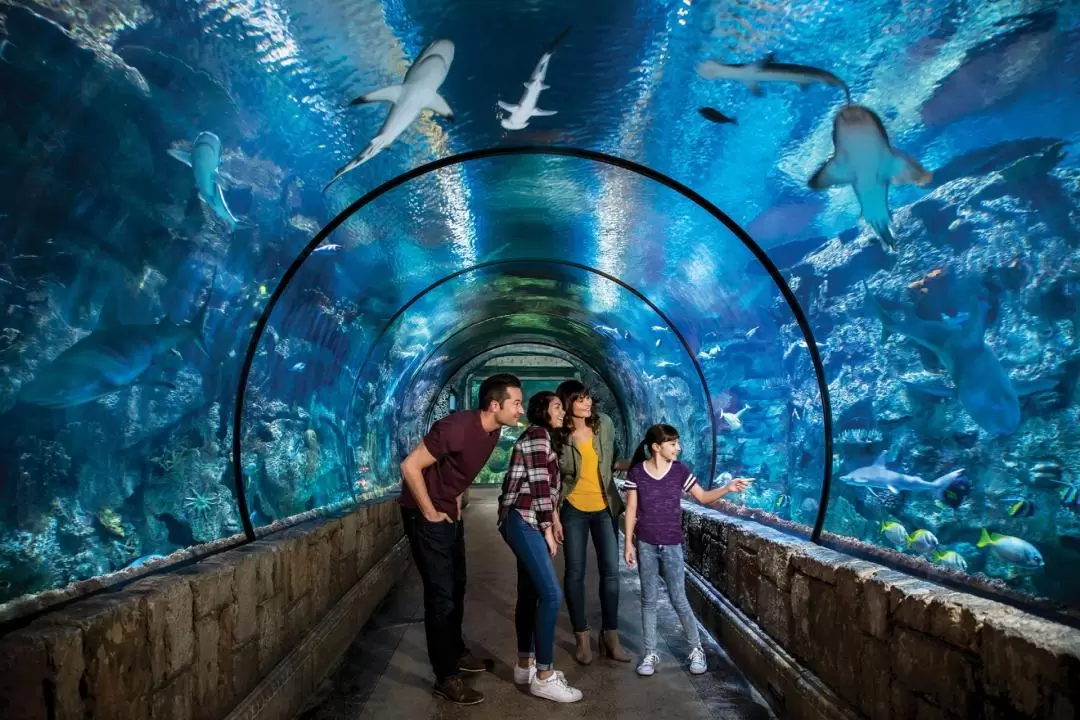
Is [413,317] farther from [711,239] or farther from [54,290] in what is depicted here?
[54,290]

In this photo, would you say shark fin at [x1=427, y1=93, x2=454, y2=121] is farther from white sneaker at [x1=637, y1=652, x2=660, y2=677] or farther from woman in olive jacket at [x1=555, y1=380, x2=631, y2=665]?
white sneaker at [x1=637, y1=652, x2=660, y2=677]

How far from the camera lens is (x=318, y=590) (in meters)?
5.57

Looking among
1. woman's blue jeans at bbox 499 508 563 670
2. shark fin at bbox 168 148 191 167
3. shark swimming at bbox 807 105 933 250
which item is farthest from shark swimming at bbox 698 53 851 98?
shark fin at bbox 168 148 191 167

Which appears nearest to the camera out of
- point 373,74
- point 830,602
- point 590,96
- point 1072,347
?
point 830,602

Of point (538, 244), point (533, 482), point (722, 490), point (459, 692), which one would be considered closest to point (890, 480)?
point (722, 490)

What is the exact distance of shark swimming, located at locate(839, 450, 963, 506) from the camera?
27.9 ft

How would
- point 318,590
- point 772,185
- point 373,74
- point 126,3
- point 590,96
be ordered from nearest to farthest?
point 126,3
point 373,74
point 590,96
point 318,590
point 772,185

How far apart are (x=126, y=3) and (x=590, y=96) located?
3.00 metres

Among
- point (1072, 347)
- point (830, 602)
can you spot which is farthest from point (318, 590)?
point (1072, 347)

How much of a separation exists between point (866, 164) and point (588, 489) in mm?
3165

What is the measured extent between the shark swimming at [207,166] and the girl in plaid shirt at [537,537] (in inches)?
108

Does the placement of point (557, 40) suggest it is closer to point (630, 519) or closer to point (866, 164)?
point (866, 164)

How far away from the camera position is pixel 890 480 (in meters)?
8.48

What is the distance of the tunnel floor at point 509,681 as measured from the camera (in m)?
4.34
